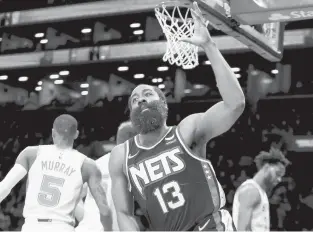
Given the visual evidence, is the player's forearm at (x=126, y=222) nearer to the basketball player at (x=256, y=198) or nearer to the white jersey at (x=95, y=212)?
the white jersey at (x=95, y=212)

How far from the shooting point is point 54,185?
4711 millimetres

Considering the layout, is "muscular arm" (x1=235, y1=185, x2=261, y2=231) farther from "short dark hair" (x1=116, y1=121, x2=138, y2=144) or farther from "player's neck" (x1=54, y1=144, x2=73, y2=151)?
"player's neck" (x1=54, y1=144, x2=73, y2=151)

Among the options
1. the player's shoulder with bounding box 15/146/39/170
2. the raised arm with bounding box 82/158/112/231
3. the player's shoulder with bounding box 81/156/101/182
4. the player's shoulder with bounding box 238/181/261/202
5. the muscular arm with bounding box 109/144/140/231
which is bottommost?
the player's shoulder with bounding box 238/181/261/202

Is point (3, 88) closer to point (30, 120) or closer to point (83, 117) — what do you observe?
point (30, 120)

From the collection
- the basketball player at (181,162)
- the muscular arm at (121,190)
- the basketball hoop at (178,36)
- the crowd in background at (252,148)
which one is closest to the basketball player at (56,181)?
the basketball hoop at (178,36)

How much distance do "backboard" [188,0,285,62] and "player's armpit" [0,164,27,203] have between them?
189 cm

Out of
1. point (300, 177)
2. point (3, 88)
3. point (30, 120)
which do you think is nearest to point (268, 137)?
point (300, 177)

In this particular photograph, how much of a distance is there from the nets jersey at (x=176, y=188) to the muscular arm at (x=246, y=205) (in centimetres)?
291

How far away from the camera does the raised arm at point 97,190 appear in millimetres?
4695

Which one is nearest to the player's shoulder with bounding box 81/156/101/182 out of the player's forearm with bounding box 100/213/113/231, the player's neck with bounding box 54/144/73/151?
the player's neck with bounding box 54/144/73/151

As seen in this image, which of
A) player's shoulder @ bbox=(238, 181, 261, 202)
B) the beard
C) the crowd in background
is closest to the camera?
the beard

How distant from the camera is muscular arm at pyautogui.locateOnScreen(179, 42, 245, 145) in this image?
292cm

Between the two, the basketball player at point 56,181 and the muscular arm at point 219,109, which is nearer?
the muscular arm at point 219,109

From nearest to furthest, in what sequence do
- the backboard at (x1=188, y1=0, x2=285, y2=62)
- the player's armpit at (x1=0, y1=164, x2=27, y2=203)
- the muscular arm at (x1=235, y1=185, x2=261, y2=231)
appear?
the player's armpit at (x1=0, y1=164, x2=27, y2=203)
the backboard at (x1=188, y1=0, x2=285, y2=62)
the muscular arm at (x1=235, y1=185, x2=261, y2=231)
